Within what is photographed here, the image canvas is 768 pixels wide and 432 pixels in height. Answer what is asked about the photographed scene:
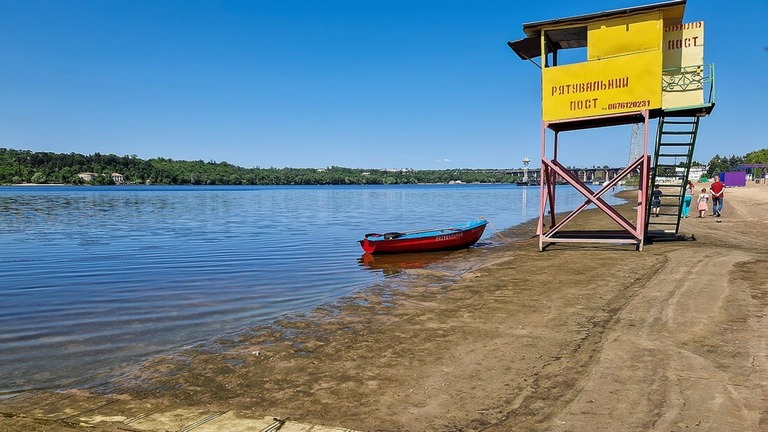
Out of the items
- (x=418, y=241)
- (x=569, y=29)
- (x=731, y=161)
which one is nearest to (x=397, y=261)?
(x=418, y=241)

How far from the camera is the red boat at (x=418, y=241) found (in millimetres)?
20094

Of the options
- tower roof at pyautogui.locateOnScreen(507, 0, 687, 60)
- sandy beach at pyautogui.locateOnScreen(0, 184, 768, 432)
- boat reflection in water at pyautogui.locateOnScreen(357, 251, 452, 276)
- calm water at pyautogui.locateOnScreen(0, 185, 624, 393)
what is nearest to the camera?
sandy beach at pyautogui.locateOnScreen(0, 184, 768, 432)

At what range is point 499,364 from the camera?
6789 mm

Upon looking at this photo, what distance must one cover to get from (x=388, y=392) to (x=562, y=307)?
5307 mm

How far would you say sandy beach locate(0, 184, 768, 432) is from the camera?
5.16 meters

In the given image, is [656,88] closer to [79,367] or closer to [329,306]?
[329,306]

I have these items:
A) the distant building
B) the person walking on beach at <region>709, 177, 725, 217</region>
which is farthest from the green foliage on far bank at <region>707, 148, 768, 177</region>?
the distant building

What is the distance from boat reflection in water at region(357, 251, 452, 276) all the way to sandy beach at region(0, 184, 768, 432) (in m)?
5.00

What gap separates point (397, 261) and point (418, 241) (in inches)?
71.4

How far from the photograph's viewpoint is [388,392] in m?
5.96

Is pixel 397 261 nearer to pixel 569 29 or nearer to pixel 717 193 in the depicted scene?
pixel 569 29

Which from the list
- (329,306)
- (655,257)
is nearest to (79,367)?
(329,306)

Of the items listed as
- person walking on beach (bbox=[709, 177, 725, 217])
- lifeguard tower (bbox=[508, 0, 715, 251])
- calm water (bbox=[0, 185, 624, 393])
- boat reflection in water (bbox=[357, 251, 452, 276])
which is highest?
lifeguard tower (bbox=[508, 0, 715, 251])

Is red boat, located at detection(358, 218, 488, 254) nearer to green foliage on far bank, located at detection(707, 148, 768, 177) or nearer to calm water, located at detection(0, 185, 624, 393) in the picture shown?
calm water, located at detection(0, 185, 624, 393)
